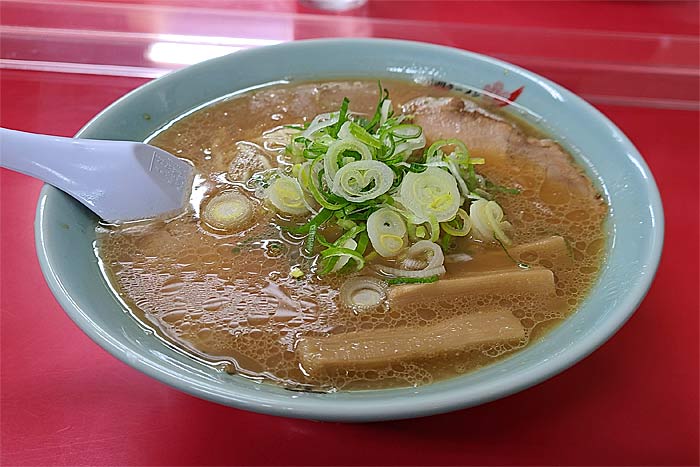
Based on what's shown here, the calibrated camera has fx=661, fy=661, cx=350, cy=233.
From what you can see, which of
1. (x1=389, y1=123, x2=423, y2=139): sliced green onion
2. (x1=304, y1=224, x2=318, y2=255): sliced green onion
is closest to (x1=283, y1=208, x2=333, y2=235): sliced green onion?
(x1=304, y1=224, x2=318, y2=255): sliced green onion

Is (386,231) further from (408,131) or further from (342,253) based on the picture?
(408,131)

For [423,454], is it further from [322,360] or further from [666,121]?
[666,121]

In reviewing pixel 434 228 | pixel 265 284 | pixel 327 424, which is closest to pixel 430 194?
pixel 434 228

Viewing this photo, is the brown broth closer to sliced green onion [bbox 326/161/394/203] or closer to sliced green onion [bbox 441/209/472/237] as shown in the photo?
sliced green onion [bbox 441/209/472/237]

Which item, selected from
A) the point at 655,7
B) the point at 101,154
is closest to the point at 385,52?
the point at 101,154

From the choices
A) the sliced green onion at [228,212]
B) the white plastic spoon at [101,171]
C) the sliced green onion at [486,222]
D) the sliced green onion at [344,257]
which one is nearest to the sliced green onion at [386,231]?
the sliced green onion at [344,257]

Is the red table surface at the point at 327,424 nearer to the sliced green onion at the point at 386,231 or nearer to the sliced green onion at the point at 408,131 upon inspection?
the sliced green onion at the point at 386,231
